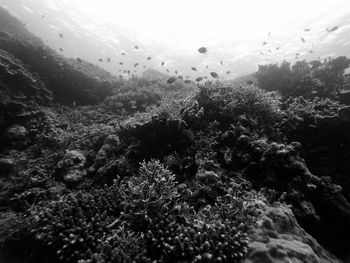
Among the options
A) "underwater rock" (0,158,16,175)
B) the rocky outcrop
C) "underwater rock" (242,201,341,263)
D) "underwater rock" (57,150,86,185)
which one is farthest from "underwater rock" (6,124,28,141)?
"underwater rock" (242,201,341,263)

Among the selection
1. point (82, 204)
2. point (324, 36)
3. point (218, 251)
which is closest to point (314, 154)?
point (218, 251)

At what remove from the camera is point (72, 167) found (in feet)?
19.9

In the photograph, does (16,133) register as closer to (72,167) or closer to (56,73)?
(72,167)

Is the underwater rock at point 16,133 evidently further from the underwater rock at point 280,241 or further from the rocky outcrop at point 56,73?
the underwater rock at point 280,241

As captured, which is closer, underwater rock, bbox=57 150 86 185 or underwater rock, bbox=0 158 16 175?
underwater rock, bbox=57 150 86 185

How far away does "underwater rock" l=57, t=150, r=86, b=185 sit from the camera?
19.0 ft

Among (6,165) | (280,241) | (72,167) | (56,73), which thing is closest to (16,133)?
(6,165)

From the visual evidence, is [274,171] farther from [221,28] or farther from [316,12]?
[221,28]

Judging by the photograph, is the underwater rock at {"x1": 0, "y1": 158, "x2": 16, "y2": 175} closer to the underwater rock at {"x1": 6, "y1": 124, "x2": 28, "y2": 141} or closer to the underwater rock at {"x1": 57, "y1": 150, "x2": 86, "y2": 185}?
the underwater rock at {"x1": 6, "y1": 124, "x2": 28, "y2": 141}

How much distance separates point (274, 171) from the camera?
17.4ft

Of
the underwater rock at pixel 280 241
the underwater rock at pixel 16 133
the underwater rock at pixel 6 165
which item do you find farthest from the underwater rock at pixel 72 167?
the underwater rock at pixel 280 241

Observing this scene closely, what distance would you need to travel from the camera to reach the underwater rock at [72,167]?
580cm

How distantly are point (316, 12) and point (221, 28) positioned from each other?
1111 cm

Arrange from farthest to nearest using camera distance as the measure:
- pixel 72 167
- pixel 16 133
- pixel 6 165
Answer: pixel 16 133, pixel 6 165, pixel 72 167
